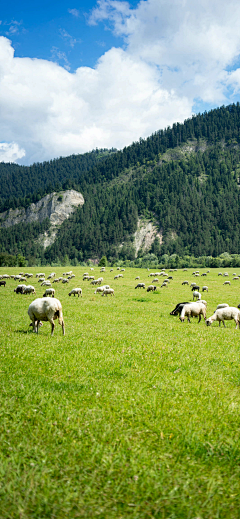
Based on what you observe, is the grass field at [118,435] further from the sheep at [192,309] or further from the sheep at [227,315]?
the sheep at [192,309]

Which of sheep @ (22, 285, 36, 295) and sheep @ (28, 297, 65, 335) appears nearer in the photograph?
sheep @ (28, 297, 65, 335)

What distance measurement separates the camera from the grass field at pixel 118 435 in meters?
3.92

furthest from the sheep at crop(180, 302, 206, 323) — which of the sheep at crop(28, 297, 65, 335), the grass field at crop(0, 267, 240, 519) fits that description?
the sheep at crop(28, 297, 65, 335)

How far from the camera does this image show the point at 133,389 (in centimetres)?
738

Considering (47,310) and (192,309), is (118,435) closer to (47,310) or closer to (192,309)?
(47,310)

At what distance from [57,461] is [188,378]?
5074 mm

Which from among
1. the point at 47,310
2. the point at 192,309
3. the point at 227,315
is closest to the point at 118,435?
the point at 47,310

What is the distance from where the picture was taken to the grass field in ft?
12.8

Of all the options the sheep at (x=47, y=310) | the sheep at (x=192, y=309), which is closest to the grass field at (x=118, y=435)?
the sheep at (x=47, y=310)

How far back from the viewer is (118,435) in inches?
209

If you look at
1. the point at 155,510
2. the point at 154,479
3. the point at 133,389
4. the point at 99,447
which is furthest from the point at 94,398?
the point at 155,510

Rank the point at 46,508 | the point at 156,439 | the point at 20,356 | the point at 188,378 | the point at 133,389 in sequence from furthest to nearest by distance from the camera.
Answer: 1. the point at 20,356
2. the point at 188,378
3. the point at 133,389
4. the point at 156,439
5. the point at 46,508

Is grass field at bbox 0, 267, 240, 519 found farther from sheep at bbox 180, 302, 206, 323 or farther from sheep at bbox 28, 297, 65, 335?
sheep at bbox 180, 302, 206, 323

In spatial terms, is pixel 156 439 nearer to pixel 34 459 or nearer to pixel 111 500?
pixel 111 500
